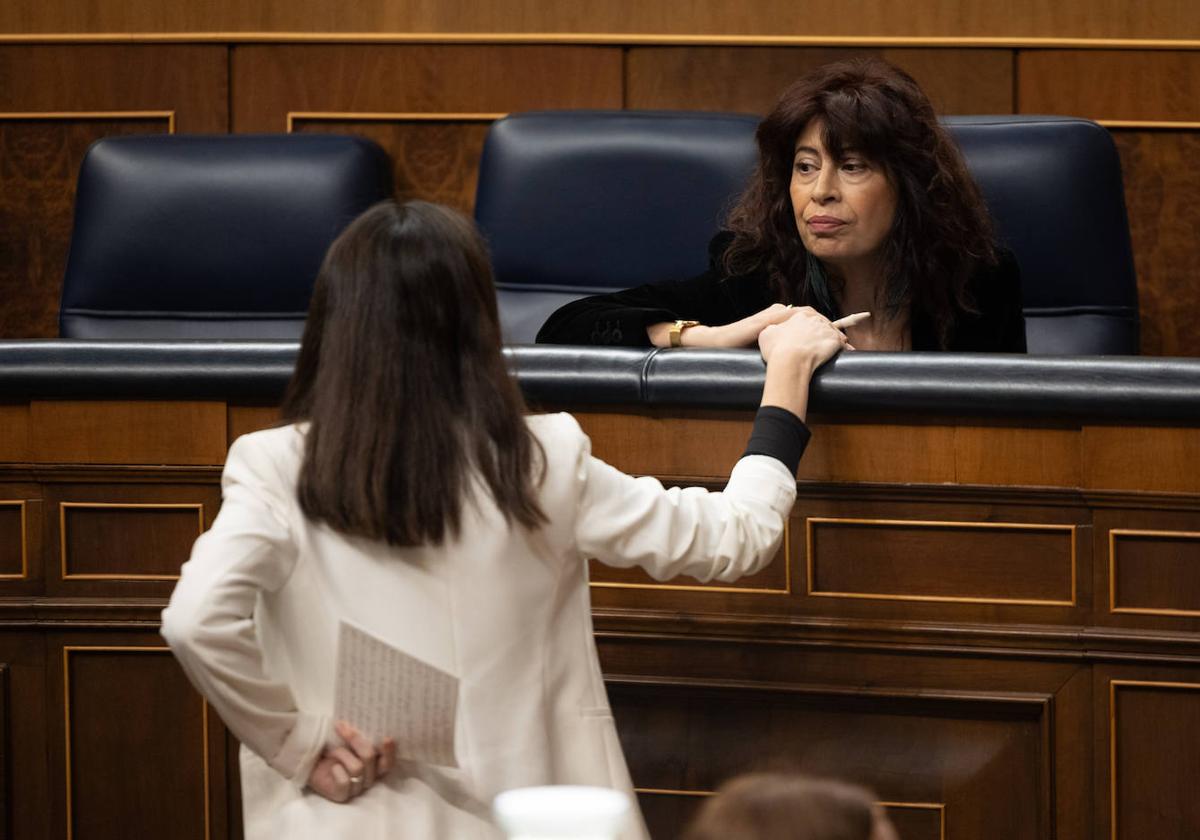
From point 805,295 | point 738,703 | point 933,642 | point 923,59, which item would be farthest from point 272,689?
point 923,59

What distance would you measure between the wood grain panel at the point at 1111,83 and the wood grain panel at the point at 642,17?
40 mm

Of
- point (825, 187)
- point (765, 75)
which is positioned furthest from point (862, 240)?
point (765, 75)

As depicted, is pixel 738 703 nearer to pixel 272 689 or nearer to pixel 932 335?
pixel 272 689

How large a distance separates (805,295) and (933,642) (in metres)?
0.67

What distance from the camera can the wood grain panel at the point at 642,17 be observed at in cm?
277

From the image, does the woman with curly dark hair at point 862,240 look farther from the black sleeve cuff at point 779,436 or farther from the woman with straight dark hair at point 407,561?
the woman with straight dark hair at point 407,561

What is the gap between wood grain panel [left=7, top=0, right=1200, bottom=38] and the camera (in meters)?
2.77

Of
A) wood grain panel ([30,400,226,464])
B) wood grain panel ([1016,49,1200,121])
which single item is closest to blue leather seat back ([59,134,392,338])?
wood grain panel ([30,400,226,464])

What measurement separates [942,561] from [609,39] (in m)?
1.59

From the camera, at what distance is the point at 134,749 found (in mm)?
1666

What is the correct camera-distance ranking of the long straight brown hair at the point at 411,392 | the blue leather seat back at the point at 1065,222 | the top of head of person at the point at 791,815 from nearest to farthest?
1. the top of head of person at the point at 791,815
2. the long straight brown hair at the point at 411,392
3. the blue leather seat back at the point at 1065,222

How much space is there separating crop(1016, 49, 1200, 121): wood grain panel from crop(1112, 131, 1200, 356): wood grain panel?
0.15ft

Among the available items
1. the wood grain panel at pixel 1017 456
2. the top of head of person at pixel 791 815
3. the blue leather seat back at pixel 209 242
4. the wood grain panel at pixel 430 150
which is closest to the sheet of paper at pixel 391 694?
the top of head of person at pixel 791 815

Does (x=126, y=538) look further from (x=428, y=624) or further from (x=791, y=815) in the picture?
(x=791, y=815)
